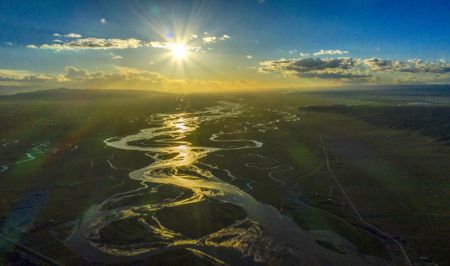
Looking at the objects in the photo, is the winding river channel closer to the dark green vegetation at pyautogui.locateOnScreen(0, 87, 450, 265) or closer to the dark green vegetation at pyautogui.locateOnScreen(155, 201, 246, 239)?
the dark green vegetation at pyautogui.locateOnScreen(155, 201, 246, 239)

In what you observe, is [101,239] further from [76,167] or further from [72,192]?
[76,167]

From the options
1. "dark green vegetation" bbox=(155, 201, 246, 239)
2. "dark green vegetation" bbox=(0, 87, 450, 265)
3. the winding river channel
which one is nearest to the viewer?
the winding river channel

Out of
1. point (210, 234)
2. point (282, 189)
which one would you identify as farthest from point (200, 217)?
point (282, 189)

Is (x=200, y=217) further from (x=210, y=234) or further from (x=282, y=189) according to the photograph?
(x=282, y=189)

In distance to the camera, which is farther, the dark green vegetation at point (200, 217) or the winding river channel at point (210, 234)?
the dark green vegetation at point (200, 217)

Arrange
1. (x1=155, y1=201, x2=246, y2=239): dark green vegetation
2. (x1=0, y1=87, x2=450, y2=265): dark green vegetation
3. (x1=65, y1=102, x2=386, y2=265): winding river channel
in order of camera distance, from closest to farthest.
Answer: (x1=65, y1=102, x2=386, y2=265): winding river channel
(x1=0, y1=87, x2=450, y2=265): dark green vegetation
(x1=155, y1=201, x2=246, y2=239): dark green vegetation

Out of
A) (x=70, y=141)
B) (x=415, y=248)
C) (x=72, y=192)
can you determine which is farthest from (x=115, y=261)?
(x=70, y=141)

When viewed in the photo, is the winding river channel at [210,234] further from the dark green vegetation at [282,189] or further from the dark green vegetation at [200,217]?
the dark green vegetation at [282,189]

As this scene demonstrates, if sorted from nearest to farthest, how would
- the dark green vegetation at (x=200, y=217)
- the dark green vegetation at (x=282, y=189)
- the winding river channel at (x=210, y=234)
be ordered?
the winding river channel at (x=210, y=234), the dark green vegetation at (x=282, y=189), the dark green vegetation at (x=200, y=217)

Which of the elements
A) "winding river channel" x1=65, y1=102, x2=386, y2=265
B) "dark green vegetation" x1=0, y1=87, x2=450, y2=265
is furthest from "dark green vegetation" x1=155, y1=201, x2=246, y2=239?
"winding river channel" x1=65, y1=102, x2=386, y2=265

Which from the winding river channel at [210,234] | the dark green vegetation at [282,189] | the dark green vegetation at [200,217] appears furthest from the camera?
the dark green vegetation at [200,217]

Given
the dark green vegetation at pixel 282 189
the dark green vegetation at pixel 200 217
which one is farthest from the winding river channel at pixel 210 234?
the dark green vegetation at pixel 282 189

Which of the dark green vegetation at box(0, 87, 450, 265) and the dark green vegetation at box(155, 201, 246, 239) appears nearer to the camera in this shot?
the dark green vegetation at box(0, 87, 450, 265)
